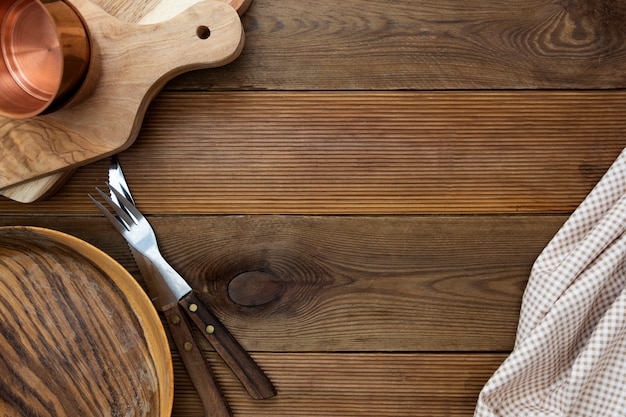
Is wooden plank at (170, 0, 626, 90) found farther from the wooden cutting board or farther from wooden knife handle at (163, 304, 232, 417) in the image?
wooden knife handle at (163, 304, 232, 417)

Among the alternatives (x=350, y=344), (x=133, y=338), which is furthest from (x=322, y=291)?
(x=133, y=338)

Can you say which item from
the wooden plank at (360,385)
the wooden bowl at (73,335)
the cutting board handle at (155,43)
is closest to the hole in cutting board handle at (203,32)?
the cutting board handle at (155,43)

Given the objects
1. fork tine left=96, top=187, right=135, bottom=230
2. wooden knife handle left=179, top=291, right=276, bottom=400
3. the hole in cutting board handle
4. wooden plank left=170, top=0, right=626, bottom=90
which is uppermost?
the hole in cutting board handle

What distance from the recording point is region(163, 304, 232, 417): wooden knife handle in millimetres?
594

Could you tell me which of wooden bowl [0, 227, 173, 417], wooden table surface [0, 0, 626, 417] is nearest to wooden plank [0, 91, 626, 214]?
wooden table surface [0, 0, 626, 417]

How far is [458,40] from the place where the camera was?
0.60 meters

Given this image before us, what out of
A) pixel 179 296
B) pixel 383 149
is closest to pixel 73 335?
pixel 179 296

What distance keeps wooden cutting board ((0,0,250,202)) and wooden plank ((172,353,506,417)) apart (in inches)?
10.1

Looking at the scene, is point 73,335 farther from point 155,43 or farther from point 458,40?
point 458,40

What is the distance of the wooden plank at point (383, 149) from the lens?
606 mm

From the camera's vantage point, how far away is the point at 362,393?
62 cm

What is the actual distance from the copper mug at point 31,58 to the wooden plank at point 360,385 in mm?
315

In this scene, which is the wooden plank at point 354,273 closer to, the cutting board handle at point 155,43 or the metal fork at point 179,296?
the metal fork at point 179,296

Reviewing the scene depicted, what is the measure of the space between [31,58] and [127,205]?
17 centimetres
